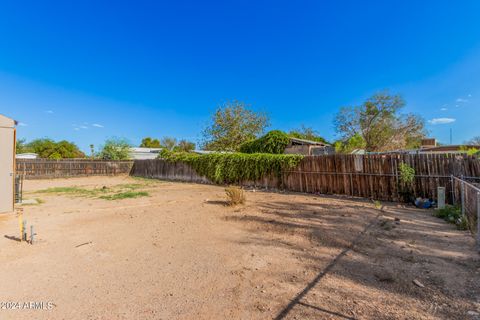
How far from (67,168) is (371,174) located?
22676 mm

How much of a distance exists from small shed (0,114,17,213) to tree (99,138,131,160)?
1854 centimetres

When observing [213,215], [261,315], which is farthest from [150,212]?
[261,315]

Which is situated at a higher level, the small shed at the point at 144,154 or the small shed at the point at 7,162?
the small shed at the point at 144,154

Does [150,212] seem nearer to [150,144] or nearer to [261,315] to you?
[261,315]

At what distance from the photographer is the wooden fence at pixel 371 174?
714cm

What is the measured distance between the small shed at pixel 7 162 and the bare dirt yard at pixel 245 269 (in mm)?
555

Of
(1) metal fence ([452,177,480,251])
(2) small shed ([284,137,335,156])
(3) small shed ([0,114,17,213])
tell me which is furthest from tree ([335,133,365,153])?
(3) small shed ([0,114,17,213])

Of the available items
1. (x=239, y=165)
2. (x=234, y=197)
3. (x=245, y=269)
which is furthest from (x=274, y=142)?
(x=245, y=269)

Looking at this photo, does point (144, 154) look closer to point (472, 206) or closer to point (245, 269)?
point (245, 269)

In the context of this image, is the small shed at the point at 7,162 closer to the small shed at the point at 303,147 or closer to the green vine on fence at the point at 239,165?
the green vine on fence at the point at 239,165

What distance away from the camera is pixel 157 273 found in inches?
121

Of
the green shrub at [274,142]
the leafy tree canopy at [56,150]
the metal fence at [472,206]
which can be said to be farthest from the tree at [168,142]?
the metal fence at [472,206]

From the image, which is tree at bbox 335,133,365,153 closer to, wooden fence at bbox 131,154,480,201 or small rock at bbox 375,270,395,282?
wooden fence at bbox 131,154,480,201

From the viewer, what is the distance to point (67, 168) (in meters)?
19.9
